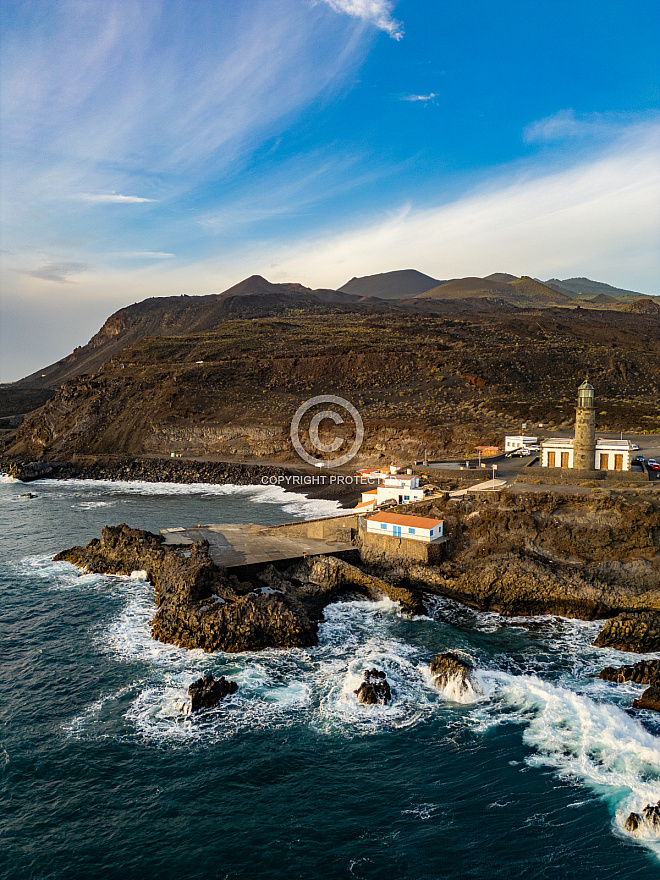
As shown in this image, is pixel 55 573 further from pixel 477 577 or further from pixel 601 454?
pixel 601 454

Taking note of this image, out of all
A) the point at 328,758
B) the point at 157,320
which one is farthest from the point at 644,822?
the point at 157,320

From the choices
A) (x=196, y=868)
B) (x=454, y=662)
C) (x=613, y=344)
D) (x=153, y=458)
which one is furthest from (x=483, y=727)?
(x=613, y=344)

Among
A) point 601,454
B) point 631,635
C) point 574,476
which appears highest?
point 601,454

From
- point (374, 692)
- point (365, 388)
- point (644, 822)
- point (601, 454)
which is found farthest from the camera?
point (365, 388)

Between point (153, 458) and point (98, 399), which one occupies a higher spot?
point (98, 399)

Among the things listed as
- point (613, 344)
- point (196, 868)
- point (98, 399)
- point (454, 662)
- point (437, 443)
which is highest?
point (613, 344)

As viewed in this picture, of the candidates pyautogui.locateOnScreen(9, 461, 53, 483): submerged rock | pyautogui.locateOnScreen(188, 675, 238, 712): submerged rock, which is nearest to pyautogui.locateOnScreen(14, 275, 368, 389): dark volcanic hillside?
pyautogui.locateOnScreen(9, 461, 53, 483): submerged rock

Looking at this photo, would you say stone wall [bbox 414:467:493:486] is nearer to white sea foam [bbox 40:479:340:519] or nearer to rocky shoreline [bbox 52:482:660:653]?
rocky shoreline [bbox 52:482:660:653]

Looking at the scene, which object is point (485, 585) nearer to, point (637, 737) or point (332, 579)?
point (332, 579)
